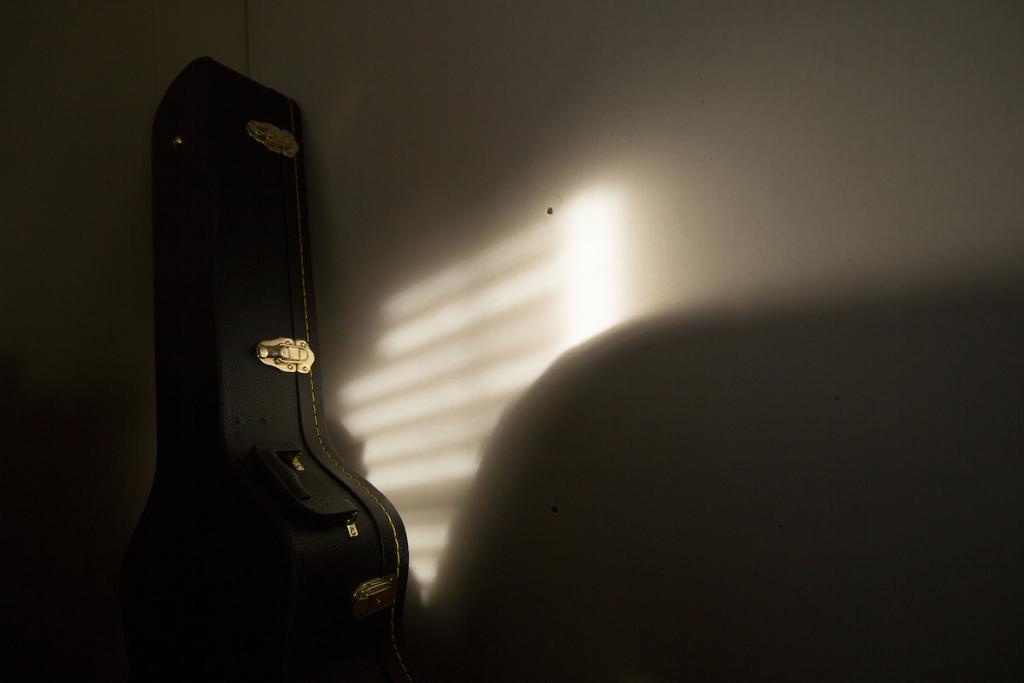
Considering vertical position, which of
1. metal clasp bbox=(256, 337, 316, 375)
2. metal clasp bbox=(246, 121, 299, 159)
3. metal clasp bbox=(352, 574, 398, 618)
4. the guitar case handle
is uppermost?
metal clasp bbox=(246, 121, 299, 159)

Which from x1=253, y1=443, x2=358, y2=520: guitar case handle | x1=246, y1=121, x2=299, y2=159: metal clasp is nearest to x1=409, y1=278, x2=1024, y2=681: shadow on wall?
x1=253, y1=443, x2=358, y2=520: guitar case handle

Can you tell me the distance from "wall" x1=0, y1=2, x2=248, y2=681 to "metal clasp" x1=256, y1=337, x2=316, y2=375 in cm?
50

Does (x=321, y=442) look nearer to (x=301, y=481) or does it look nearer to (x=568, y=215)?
(x=301, y=481)

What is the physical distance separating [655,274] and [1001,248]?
0.42 m

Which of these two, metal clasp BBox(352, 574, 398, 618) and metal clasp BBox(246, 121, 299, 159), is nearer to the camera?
metal clasp BBox(352, 574, 398, 618)

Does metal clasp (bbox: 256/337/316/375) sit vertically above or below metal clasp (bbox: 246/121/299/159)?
below

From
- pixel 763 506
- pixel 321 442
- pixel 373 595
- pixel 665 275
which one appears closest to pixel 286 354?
pixel 321 442

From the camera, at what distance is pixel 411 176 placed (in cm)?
115

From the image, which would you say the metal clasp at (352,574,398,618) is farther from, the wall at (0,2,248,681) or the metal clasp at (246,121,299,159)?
the metal clasp at (246,121,299,159)

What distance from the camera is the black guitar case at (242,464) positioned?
0.85 meters

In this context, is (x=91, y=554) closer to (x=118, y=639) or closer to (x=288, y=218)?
(x=118, y=639)

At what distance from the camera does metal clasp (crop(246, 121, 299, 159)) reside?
1119 mm

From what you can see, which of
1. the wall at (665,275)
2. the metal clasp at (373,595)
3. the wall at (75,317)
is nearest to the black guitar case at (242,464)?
the metal clasp at (373,595)

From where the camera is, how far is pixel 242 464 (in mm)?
908
